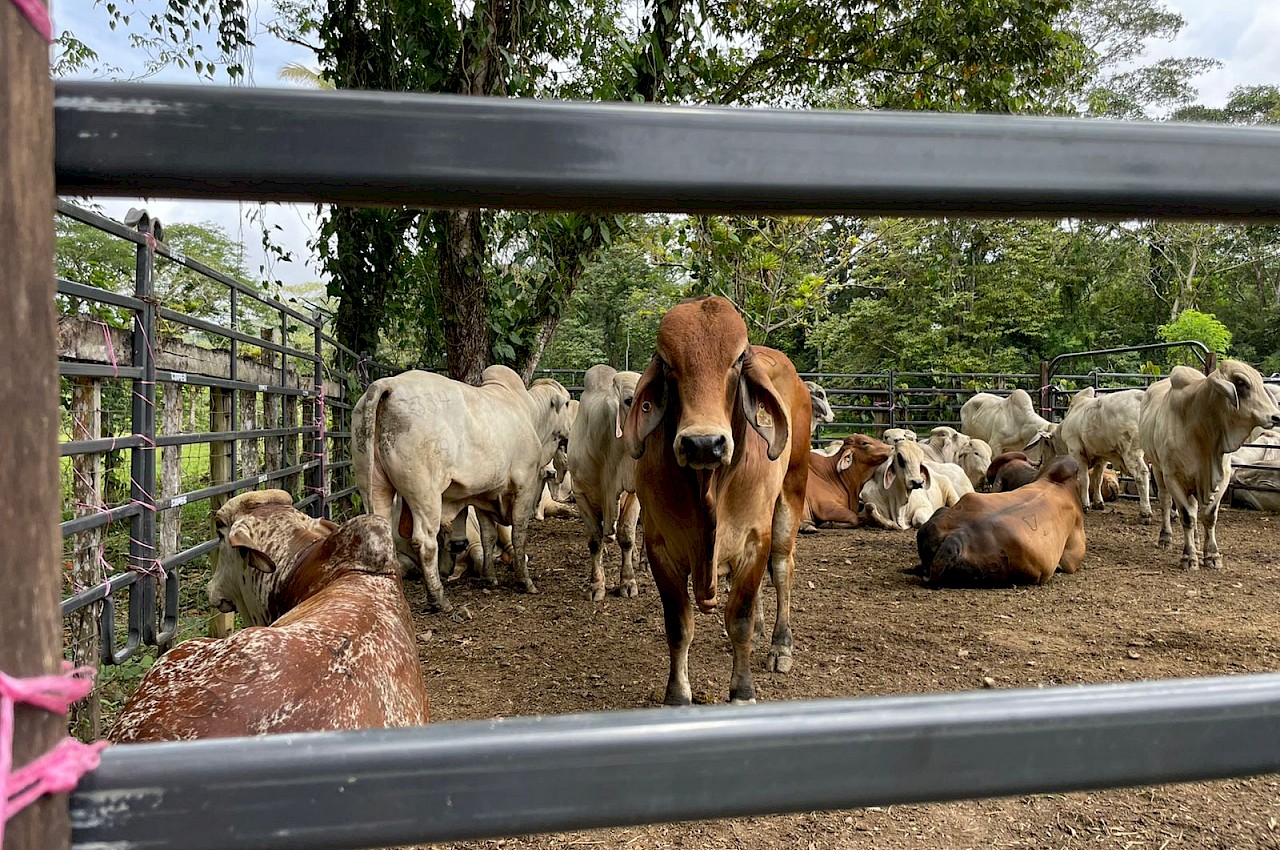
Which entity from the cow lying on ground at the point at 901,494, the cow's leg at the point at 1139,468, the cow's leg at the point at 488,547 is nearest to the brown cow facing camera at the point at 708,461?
the cow's leg at the point at 488,547

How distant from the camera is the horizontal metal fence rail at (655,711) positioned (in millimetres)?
532

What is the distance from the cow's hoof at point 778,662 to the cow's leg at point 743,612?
Result: 0.62 metres

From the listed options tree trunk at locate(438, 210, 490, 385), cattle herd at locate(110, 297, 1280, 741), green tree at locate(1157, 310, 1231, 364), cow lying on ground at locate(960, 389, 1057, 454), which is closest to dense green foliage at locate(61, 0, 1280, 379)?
tree trunk at locate(438, 210, 490, 385)

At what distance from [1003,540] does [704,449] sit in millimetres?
4551

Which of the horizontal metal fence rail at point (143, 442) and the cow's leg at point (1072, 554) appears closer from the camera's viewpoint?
the horizontal metal fence rail at point (143, 442)

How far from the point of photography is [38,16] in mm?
523

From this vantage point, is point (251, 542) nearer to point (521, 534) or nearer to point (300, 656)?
point (300, 656)

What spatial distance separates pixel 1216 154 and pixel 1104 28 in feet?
101

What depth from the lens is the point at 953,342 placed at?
77.2 ft

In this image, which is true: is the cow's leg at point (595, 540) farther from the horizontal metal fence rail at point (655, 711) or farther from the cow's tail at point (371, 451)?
the horizontal metal fence rail at point (655, 711)

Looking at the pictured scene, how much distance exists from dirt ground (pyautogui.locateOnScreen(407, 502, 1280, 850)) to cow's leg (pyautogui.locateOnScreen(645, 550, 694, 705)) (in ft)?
0.69

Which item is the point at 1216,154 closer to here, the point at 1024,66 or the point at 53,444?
the point at 53,444

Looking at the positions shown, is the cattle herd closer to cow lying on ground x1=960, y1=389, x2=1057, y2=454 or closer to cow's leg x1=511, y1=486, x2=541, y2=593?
cow's leg x1=511, y1=486, x2=541, y2=593

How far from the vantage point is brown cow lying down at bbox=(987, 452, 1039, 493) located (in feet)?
32.8
